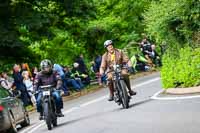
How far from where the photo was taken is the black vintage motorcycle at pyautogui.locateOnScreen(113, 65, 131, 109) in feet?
62.0

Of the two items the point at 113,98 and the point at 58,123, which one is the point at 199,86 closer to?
the point at 113,98

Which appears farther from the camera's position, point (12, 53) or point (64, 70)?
point (12, 53)

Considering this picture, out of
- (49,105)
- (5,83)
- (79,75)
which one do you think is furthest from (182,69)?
(79,75)

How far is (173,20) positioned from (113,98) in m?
4.53

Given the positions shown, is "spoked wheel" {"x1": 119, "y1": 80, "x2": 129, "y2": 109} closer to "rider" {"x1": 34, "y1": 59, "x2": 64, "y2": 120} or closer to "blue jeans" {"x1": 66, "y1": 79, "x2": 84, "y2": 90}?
"rider" {"x1": 34, "y1": 59, "x2": 64, "y2": 120}

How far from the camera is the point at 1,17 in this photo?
32562 mm

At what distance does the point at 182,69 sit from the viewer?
2059 cm

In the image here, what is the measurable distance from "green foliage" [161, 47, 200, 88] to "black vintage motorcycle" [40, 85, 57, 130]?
13.1 ft

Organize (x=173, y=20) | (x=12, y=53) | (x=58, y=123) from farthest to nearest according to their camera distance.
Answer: (x=12, y=53) → (x=173, y=20) → (x=58, y=123)

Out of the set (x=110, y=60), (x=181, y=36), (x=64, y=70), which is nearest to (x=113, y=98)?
(x=110, y=60)

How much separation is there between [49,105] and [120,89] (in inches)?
79.3

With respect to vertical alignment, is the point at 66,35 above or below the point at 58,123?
above

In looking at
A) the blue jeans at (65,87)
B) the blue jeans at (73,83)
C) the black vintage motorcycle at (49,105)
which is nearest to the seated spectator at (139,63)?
the blue jeans at (73,83)

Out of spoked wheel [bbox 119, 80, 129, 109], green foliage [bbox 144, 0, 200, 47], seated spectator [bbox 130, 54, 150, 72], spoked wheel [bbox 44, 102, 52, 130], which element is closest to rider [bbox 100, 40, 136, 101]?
spoked wheel [bbox 119, 80, 129, 109]
